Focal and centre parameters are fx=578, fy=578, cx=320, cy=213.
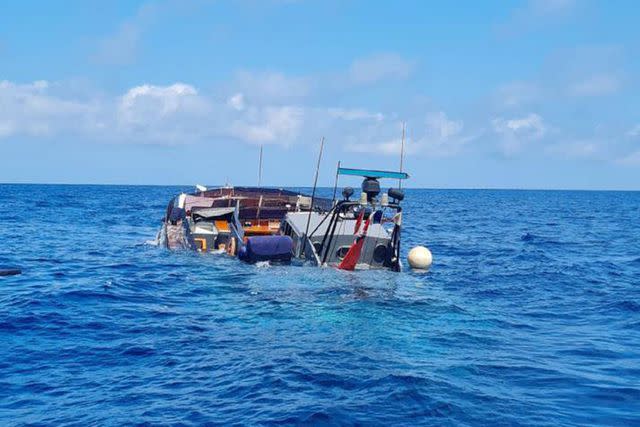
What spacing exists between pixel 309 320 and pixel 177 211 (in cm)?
2233

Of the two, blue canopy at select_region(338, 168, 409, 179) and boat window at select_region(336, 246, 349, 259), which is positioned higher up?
blue canopy at select_region(338, 168, 409, 179)

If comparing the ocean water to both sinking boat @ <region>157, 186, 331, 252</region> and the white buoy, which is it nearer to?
the white buoy

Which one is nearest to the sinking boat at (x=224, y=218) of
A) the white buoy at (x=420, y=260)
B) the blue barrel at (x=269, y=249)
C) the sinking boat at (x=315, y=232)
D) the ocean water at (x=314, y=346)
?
the sinking boat at (x=315, y=232)

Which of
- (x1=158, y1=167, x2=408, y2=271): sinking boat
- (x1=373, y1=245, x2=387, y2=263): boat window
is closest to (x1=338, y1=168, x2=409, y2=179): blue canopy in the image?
(x1=158, y1=167, x2=408, y2=271): sinking boat

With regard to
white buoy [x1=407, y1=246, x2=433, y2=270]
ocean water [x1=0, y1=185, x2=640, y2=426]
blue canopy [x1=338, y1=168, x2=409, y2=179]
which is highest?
blue canopy [x1=338, y1=168, x2=409, y2=179]

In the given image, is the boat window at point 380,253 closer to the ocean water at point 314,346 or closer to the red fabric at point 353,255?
the red fabric at point 353,255

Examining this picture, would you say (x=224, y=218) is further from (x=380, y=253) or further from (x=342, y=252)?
(x=380, y=253)

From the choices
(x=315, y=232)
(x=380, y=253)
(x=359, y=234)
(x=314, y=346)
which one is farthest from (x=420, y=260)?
(x=314, y=346)

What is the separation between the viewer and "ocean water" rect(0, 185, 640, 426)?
9.41 metres

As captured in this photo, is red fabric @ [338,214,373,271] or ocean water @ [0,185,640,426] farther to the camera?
Answer: red fabric @ [338,214,373,271]

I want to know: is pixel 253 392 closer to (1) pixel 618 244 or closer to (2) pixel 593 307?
(2) pixel 593 307

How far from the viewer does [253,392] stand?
1012 centimetres

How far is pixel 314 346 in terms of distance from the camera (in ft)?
41.7

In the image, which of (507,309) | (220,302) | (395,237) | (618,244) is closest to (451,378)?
(507,309)
